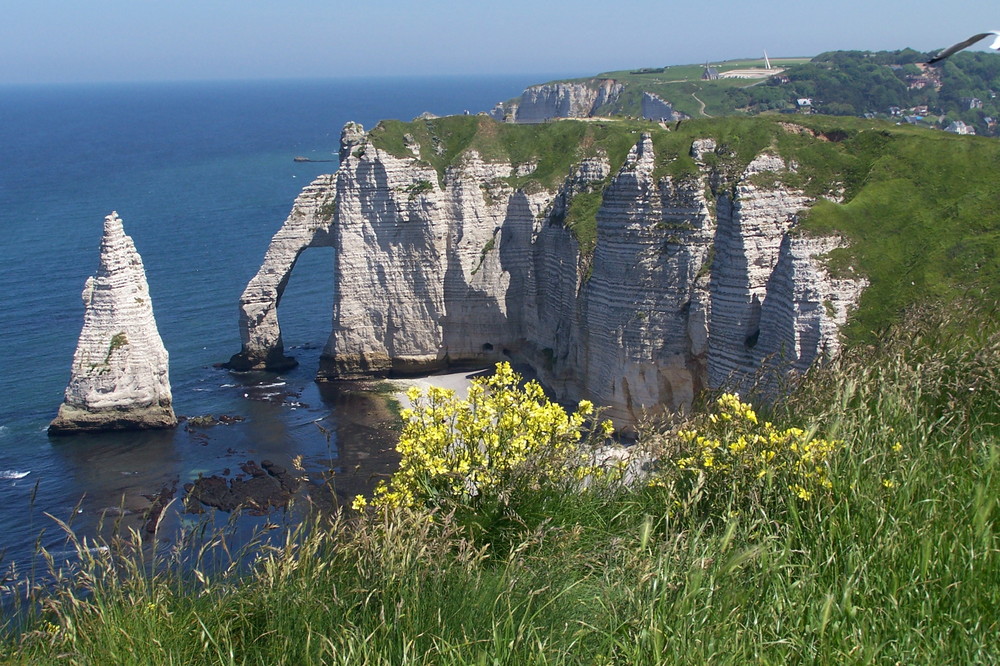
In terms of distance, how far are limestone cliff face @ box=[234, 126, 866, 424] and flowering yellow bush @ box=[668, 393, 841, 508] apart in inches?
617

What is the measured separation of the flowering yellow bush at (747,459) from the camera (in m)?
9.10

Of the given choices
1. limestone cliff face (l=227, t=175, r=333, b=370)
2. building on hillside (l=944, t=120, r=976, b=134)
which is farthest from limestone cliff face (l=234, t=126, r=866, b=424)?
building on hillside (l=944, t=120, r=976, b=134)

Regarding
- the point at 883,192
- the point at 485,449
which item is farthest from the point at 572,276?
the point at 485,449

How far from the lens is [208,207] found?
96875 millimetres

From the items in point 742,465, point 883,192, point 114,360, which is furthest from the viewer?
point 114,360

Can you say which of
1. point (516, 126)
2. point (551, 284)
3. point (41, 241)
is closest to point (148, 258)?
point (41, 241)

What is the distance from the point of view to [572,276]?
140 feet

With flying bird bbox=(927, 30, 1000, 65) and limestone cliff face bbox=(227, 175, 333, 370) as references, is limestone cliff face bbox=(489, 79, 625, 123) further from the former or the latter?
flying bird bbox=(927, 30, 1000, 65)

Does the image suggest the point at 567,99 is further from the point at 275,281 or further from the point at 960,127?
the point at 275,281

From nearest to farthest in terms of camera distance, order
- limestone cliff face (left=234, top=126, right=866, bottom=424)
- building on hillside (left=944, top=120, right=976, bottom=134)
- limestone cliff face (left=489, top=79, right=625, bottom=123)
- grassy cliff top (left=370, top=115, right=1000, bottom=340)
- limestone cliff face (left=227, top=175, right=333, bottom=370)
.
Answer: grassy cliff top (left=370, top=115, right=1000, bottom=340), limestone cliff face (left=234, top=126, right=866, bottom=424), limestone cliff face (left=227, top=175, right=333, bottom=370), building on hillside (left=944, top=120, right=976, bottom=134), limestone cliff face (left=489, top=79, right=625, bottom=123)

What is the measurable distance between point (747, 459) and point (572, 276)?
33.4 meters

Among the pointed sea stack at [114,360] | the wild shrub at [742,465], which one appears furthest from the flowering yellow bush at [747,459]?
the pointed sea stack at [114,360]

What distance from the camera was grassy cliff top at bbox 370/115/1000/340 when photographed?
94.3 feet

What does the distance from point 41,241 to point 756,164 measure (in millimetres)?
66855
